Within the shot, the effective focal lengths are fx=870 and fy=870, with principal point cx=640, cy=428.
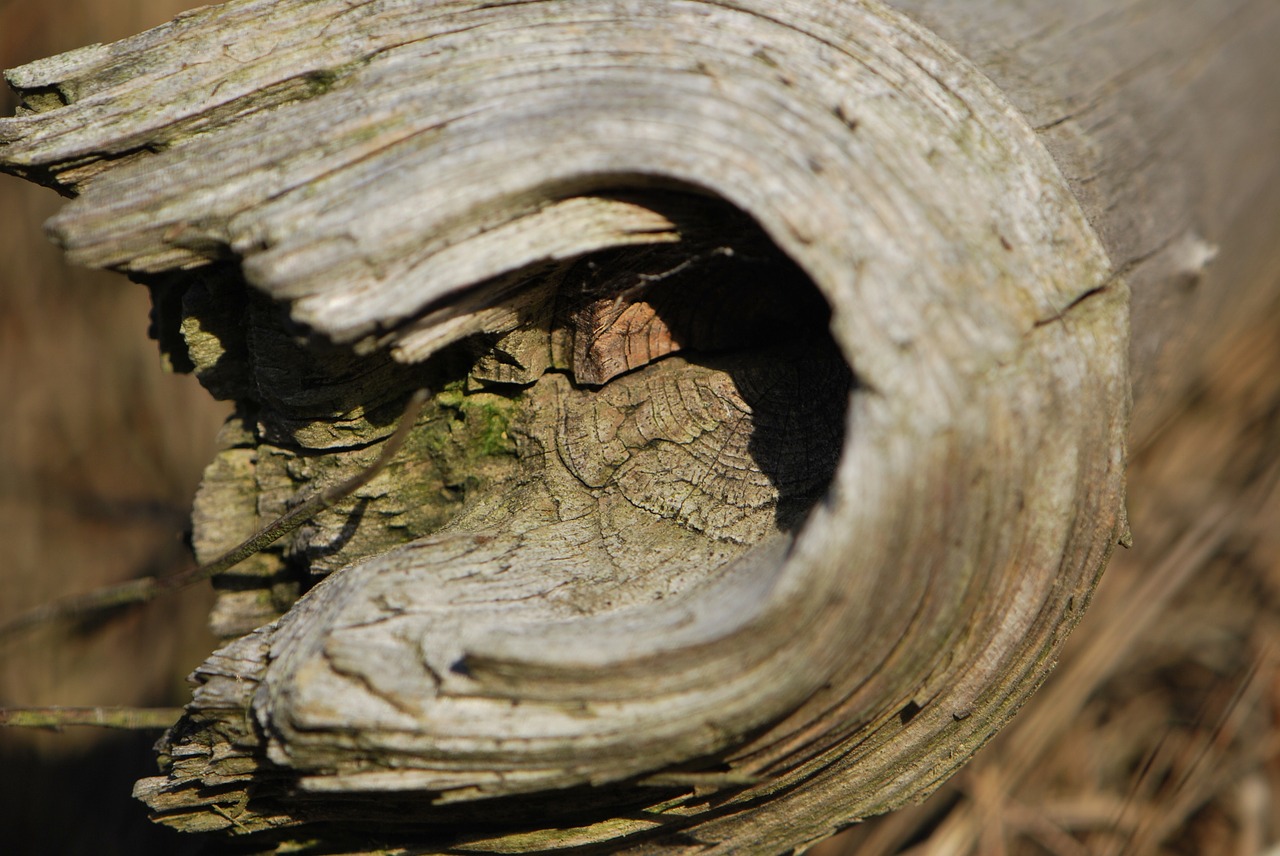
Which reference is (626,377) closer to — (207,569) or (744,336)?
(744,336)

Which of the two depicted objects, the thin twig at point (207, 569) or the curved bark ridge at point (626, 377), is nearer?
the curved bark ridge at point (626, 377)

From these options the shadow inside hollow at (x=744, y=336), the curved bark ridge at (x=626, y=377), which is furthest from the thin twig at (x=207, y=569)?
the shadow inside hollow at (x=744, y=336)

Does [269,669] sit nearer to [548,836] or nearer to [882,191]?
[548,836]

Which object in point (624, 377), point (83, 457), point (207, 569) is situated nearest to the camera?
point (207, 569)

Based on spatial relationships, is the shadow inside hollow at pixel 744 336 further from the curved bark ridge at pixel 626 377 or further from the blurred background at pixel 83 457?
the blurred background at pixel 83 457

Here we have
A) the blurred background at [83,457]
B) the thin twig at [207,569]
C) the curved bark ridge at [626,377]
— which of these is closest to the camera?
the curved bark ridge at [626,377]

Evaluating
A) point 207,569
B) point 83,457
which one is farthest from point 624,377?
point 83,457

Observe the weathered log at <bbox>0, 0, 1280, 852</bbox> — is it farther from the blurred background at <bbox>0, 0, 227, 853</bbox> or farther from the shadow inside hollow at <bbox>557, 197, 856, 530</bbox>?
the blurred background at <bbox>0, 0, 227, 853</bbox>

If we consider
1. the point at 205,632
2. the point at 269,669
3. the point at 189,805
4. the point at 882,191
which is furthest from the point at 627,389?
the point at 205,632
